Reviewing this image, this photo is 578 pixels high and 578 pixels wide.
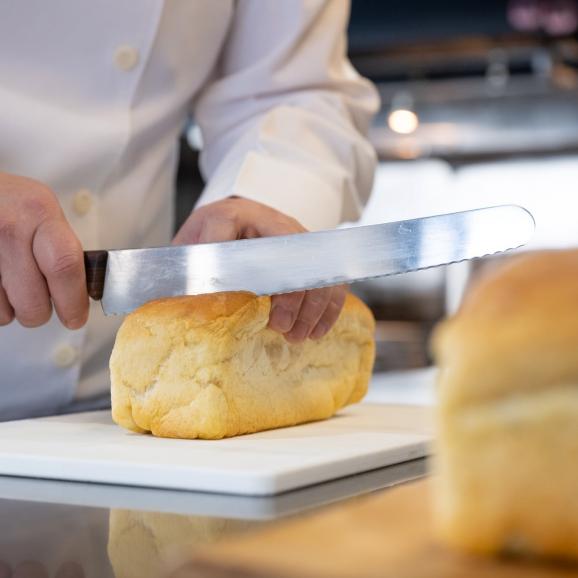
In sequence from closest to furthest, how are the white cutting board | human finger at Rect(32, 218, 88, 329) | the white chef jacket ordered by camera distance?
1. the white cutting board
2. human finger at Rect(32, 218, 88, 329)
3. the white chef jacket

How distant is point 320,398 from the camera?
43.6 inches

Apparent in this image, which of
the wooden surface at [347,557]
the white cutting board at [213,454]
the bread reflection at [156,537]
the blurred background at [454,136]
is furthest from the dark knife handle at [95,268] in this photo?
the blurred background at [454,136]

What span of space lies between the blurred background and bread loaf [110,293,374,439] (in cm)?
417

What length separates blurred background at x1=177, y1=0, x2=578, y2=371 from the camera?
5695 millimetres

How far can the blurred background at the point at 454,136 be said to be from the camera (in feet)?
18.7

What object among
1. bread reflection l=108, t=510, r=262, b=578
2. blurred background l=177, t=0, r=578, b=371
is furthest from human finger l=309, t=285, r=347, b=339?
blurred background l=177, t=0, r=578, b=371

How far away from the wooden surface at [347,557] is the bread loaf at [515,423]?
13 mm

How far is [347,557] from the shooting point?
1.25ft

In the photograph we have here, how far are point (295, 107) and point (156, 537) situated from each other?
106 centimetres

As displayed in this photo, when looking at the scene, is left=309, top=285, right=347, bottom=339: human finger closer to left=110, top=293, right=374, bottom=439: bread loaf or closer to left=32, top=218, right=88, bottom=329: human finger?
left=110, top=293, right=374, bottom=439: bread loaf

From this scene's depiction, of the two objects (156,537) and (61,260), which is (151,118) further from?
(156,537)

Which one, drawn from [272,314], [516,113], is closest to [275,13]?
[272,314]

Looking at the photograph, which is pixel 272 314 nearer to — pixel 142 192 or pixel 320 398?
pixel 320 398

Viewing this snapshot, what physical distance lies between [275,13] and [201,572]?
1296mm
